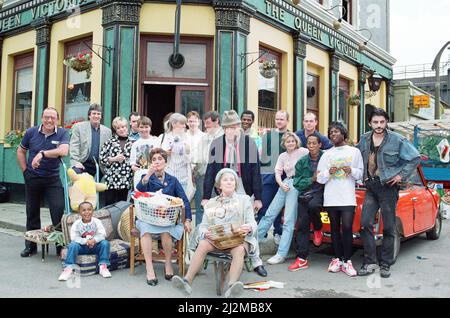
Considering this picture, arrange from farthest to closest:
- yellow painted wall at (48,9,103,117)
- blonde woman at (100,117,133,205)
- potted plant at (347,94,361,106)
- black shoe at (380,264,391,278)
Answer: potted plant at (347,94,361,106) → yellow painted wall at (48,9,103,117) → blonde woman at (100,117,133,205) → black shoe at (380,264,391,278)

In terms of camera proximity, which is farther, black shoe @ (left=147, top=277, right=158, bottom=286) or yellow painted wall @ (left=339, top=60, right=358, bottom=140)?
yellow painted wall @ (left=339, top=60, right=358, bottom=140)

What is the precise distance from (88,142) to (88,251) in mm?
1893

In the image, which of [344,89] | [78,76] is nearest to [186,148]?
[78,76]

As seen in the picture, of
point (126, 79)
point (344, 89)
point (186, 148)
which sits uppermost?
point (344, 89)

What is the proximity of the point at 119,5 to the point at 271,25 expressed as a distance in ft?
12.3

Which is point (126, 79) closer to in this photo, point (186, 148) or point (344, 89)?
point (186, 148)

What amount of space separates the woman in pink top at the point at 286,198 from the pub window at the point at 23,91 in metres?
8.65

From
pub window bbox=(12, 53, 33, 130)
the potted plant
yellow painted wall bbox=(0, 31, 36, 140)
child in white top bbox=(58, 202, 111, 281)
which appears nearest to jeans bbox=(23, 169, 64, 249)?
child in white top bbox=(58, 202, 111, 281)

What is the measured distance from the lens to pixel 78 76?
1067 centimetres

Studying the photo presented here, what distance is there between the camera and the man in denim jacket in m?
5.25

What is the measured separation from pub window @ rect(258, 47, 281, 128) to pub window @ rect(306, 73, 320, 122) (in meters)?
1.66

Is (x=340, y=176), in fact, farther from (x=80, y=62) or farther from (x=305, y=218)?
(x=80, y=62)

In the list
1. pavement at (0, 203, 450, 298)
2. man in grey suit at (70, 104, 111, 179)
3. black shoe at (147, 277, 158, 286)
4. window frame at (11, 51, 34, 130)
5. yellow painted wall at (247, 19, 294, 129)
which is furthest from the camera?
window frame at (11, 51, 34, 130)

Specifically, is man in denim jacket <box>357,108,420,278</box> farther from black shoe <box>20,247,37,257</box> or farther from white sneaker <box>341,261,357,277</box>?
black shoe <box>20,247,37,257</box>
